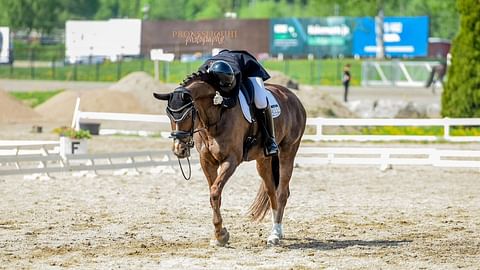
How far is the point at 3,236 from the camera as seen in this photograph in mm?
11305

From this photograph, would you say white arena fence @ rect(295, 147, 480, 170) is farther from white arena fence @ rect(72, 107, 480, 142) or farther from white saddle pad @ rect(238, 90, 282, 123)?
white saddle pad @ rect(238, 90, 282, 123)

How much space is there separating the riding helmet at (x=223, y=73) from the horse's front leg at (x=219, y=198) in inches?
30.4

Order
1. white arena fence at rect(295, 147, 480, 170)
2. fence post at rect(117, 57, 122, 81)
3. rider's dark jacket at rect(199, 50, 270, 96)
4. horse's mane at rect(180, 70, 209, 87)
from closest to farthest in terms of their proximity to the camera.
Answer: horse's mane at rect(180, 70, 209, 87) → rider's dark jacket at rect(199, 50, 270, 96) → white arena fence at rect(295, 147, 480, 170) → fence post at rect(117, 57, 122, 81)

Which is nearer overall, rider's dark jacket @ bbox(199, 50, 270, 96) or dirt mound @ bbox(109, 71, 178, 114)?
rider's dark jacket @ bbox(199, 50, 270, 96)

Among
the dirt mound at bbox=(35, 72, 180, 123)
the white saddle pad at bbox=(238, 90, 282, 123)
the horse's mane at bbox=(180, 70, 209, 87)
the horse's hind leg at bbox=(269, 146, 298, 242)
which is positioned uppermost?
the horse's mane at bbox=(180, 70, 209, 87)

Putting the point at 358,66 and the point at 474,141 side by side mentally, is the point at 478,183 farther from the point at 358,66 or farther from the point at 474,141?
the point at 358,66

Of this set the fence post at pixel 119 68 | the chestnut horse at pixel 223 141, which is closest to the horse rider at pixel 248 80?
the chestnut horse at pixel 223 141

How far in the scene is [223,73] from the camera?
34.2 feet

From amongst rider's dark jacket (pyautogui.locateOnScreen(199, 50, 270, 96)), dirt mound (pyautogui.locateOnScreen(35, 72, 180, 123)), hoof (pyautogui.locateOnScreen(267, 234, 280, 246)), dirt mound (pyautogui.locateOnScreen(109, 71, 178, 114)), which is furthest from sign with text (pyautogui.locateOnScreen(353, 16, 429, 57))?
hoof (pyautogui.locateOnScreen(267, 234, 280, 246))

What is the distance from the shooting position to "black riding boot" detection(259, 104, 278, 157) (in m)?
11.2

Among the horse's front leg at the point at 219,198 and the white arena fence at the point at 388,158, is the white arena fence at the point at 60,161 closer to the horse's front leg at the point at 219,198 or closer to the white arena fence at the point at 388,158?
the white arena fence at the point at 388,158

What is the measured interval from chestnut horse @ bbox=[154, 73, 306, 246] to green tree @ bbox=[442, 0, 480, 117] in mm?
15501

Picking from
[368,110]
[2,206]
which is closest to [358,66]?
[368,110]

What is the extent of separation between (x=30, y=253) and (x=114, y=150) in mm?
13673
